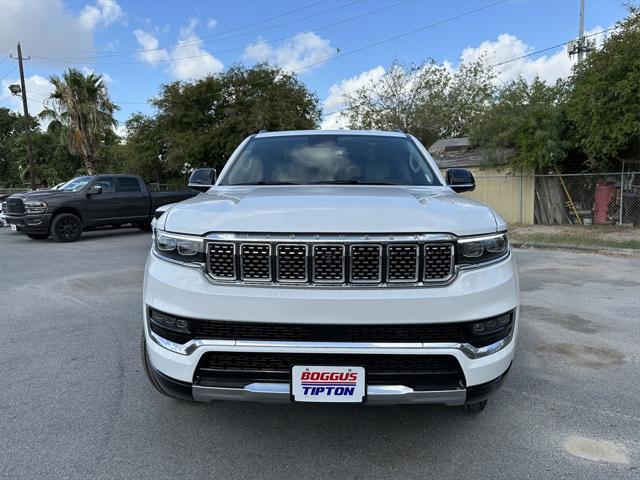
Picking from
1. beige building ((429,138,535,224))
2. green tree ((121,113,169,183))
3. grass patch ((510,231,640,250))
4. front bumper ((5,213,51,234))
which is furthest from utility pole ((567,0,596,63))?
front bumper ((5,213,51,234))

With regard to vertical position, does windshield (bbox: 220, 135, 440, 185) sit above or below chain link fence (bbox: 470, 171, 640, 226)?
above

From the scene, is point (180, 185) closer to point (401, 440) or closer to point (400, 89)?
point (400, 89)

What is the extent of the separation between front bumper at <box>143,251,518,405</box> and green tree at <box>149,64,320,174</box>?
21.2m

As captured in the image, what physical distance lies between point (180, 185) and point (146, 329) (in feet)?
79.3

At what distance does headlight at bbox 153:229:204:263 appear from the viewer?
2.37m

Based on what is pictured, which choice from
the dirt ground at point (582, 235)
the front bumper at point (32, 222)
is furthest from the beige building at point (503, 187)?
the front bumper at point (32, 222)

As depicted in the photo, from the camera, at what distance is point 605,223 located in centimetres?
1569

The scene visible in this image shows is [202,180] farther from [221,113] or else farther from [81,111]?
[81,111]

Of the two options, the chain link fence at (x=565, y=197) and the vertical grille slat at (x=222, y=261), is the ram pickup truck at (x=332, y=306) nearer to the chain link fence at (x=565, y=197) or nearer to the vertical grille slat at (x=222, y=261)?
the vertical grille slat at (x=222, y=261)

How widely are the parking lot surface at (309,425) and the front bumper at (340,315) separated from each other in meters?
0.53

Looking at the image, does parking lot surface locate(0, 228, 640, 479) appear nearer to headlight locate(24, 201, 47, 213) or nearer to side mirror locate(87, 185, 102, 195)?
headlight locate(24, 201, 47, 213)

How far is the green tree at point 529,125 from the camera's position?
51.9ft

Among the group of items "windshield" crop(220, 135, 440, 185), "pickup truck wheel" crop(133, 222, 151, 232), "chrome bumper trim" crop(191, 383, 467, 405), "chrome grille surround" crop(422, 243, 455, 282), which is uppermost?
"windshield" crop(220, 135, 440, 185)

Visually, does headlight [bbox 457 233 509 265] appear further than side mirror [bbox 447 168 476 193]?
No
